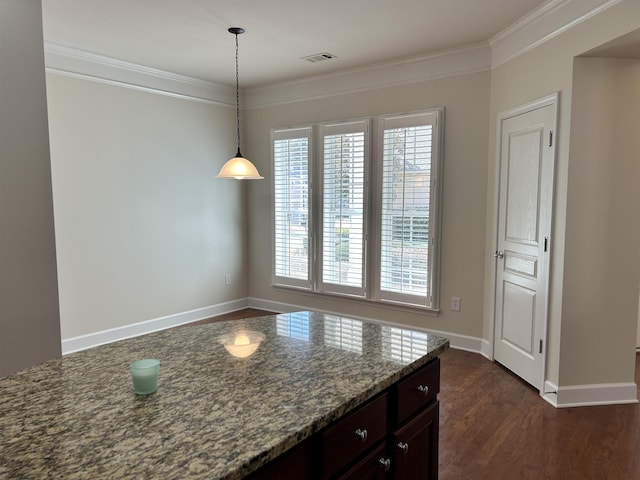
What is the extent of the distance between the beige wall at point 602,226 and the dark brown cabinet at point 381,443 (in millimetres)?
1849

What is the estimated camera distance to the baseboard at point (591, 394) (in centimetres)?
308

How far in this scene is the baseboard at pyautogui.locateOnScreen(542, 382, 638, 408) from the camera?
10.1 feet

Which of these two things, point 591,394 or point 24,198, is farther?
point 591,394

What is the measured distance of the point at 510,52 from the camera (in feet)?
11.9

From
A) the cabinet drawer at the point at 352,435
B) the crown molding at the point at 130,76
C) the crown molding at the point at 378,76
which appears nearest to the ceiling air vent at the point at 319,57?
the crown molding at the point at 378,76

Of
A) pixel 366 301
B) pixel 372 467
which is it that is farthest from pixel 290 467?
pixel 366 301

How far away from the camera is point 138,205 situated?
4.64m

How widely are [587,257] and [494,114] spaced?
153cm

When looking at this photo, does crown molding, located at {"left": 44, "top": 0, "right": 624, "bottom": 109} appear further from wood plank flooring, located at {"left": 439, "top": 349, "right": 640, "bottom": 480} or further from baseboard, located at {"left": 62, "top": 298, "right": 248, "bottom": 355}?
wood plank flooring, located at {"left": 439, "top": 349, "right": 640, "bottom": 480}

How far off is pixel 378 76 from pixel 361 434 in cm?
397

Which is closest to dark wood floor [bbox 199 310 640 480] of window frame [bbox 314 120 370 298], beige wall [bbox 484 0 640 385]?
beige wall [bbox 484 0 640 385]

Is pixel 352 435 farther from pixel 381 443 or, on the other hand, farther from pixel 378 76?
pixel 378 76

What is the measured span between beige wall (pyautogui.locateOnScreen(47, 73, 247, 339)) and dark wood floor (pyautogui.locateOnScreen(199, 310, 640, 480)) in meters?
3.16

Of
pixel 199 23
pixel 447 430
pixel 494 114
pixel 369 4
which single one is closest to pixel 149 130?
pixel 199 23
